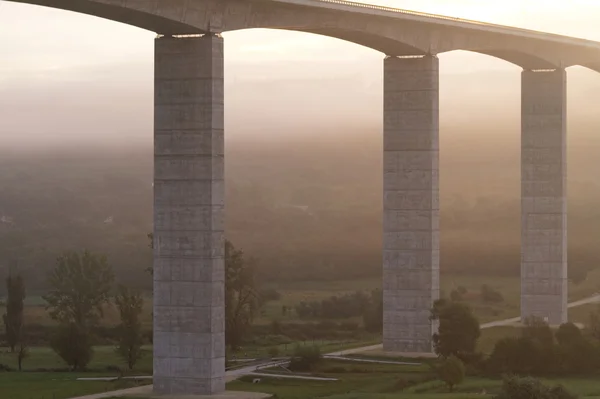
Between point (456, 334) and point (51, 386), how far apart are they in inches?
746

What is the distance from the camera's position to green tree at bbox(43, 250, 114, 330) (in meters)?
103

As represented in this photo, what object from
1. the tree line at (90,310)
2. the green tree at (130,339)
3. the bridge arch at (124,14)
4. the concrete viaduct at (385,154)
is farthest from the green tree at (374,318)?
the bridge arch at (124,14)

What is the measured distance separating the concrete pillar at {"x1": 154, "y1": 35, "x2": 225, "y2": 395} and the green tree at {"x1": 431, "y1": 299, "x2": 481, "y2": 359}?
15.1 m

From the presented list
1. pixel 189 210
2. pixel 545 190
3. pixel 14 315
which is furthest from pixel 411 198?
pixel 14 315

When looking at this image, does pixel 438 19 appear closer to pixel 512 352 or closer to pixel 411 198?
pixel 411 198

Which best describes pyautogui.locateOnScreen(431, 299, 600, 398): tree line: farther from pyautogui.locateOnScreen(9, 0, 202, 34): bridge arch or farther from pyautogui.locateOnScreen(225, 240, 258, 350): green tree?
pyautogui.locateOnScreen(9, 0, 202, 34): bridge arch

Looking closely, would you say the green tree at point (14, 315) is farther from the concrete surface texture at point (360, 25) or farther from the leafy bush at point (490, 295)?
the leafy bush at point (490, 295)

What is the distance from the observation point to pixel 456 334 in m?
72.6

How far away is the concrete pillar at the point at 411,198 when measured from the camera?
7625 cm

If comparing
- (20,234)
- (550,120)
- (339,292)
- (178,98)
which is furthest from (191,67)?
(20,234)

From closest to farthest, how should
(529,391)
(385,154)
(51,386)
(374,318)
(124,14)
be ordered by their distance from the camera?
(529,391)
(124,14)
(51,386)
(385,154)
(374,318)

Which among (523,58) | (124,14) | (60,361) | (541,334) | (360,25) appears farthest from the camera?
(523,58)

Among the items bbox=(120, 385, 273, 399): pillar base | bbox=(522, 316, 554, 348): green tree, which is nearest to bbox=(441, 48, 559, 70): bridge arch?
bbox=(522, 316, 554, 348): green tree

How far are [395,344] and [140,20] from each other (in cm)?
2551
